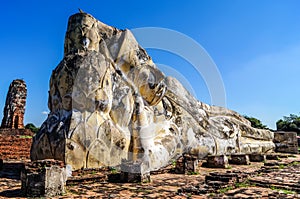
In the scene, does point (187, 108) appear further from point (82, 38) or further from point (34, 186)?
point (34, 186)

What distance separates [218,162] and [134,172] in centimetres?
416

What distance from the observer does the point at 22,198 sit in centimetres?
436

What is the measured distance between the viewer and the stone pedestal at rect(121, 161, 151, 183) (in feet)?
19.3

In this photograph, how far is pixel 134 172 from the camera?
233 inches

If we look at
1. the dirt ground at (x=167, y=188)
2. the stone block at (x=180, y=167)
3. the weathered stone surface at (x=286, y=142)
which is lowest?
the dirt ground at (x=167, y=188)

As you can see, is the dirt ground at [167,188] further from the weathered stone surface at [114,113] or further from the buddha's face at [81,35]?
the buddha's face at [81,35]

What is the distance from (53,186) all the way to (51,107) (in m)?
3.99

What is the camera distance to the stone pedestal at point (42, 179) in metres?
4.51

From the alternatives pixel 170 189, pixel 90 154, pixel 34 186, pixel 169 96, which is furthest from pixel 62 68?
pixel 169 96

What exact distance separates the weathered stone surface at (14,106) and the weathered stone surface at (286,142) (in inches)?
653

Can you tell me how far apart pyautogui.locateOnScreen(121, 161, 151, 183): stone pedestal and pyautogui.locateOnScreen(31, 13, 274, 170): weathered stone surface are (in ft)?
2.10

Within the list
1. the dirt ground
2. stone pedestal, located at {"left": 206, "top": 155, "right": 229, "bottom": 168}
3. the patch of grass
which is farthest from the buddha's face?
the patch of grass

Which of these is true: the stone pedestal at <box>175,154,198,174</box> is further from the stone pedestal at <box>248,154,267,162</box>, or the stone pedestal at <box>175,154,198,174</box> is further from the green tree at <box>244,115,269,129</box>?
the green tree at <box>244,115,269,129</box>

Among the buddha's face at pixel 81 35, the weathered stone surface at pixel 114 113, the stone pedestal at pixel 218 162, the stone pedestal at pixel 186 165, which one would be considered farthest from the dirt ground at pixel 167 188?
the buddha's face at pixel 81 35
